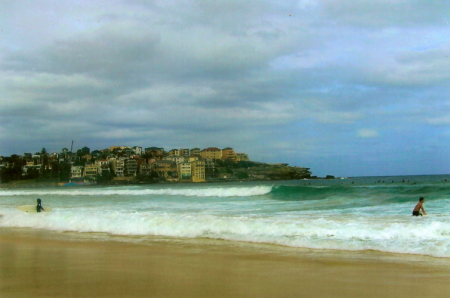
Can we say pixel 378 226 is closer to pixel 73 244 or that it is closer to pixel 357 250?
pixel 357 250

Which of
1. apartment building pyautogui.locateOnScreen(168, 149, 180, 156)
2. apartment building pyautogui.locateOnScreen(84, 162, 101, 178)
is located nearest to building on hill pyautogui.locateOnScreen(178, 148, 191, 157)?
apartment building pyautogui.locateOnScreen(168, 149, 180, 156)

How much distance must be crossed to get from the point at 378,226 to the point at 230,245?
12.5 feet

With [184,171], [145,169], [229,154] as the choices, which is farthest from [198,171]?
[145,169]

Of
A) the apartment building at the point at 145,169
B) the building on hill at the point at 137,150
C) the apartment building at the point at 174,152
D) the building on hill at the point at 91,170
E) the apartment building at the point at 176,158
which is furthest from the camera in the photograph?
the building on hill at the point at 137,150

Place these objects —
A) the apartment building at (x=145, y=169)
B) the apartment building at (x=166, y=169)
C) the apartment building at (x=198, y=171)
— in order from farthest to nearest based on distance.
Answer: the apartment building at (x=145, y=169) → the apartment building at (x=166, y=169) → the apartment building at (x=198, y=171)

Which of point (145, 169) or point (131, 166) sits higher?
point (131, 166)

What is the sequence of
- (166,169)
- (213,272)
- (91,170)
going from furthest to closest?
(91,170) → (166,169) → (213,272)

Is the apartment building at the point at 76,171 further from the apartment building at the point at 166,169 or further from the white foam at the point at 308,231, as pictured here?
the white foam at the point at 308,231

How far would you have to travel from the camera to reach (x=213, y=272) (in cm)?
627

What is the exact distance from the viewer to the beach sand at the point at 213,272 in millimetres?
5199

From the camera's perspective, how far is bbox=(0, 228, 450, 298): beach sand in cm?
520

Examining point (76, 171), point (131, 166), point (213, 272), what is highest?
point (131, 166)

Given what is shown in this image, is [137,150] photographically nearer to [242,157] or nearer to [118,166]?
[118,166]

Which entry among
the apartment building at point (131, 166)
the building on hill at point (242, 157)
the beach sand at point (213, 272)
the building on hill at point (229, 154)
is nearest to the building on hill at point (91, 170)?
the apartment building at point (131, 166)
